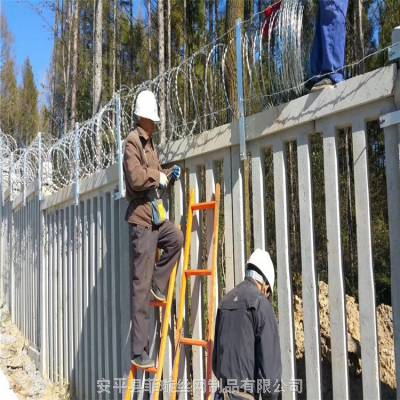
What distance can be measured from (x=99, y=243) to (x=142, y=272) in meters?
1.47

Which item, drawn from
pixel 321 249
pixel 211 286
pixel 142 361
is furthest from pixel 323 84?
pixel 321 249

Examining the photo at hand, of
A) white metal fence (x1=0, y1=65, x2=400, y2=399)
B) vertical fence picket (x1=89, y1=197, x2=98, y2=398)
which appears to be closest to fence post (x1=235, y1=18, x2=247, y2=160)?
white metal fence (x1=0, y1=65, x2=400, y2=399)

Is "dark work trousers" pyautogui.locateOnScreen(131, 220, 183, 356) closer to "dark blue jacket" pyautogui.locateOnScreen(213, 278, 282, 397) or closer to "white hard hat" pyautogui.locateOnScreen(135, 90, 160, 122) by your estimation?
"white hard hat" pyautogui.locateOnScreen(135, 90, 160, 122)

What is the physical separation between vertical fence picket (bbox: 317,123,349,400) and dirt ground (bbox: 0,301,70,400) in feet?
14.1

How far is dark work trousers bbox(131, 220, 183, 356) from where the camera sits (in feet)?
14.0

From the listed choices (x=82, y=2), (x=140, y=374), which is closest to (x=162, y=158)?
(x=140, y=374)

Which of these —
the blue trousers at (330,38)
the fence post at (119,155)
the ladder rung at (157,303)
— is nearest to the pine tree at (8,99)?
the fence post at (119,155)

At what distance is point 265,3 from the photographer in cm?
1219

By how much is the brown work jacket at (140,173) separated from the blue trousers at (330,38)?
4.94 ft

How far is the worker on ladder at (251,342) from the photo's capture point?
2.97 m

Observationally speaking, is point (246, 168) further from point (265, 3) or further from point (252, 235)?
point (265, 3)

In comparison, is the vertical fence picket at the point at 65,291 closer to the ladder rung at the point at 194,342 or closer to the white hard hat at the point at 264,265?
the ladder rung at the point at 194,342

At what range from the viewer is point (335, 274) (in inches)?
117

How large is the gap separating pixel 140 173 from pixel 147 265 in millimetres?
719
